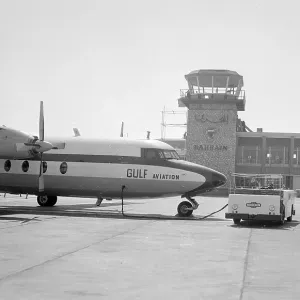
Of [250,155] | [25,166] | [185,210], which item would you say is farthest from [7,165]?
[250,155]

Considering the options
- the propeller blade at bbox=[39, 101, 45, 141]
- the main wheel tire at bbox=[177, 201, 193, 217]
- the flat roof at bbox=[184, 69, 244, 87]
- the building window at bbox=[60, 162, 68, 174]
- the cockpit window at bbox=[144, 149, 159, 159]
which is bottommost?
the main wheel tire at bbox=[177, 201, 193, 217]

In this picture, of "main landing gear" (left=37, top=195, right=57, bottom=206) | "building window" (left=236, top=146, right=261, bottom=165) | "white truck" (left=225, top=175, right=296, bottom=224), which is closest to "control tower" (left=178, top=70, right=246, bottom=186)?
"building window" (left=236, top=146, right=261, bottom=165)

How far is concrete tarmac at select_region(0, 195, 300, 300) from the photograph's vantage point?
9.67 m

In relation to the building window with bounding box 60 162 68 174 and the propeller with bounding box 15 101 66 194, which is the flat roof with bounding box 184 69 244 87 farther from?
the propeller with bounding box 15 101 66 194

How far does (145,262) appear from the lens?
42.4 ft

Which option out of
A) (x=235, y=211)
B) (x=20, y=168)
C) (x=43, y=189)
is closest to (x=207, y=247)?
(x=235, y=211)

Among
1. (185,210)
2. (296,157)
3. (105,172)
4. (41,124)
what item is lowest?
(185,210)

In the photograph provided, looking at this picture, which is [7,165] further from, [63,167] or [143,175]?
[143,175]

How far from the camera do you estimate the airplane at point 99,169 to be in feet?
94.5

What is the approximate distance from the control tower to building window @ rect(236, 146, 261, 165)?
10.1 m

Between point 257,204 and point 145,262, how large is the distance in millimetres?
11839

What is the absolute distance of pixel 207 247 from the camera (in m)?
16.0

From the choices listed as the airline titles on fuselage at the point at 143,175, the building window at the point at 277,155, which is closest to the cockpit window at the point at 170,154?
the airline titles on fuselage at the point at 143,175

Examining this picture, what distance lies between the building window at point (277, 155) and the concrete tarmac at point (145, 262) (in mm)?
76209
